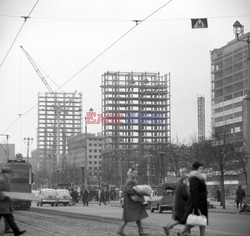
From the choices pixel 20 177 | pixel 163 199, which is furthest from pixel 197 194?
pixel 20 177

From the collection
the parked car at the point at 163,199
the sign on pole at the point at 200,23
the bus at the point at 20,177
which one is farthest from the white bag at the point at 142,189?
the bus at the point at 20,177

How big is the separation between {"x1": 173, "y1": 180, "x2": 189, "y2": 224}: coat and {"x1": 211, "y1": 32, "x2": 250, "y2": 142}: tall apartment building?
110m

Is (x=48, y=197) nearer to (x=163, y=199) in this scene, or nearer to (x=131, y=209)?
(x=163, y=199)

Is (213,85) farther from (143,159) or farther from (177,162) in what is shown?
(177,162)

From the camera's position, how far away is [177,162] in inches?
3004

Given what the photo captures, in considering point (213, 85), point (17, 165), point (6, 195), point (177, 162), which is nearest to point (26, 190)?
point (17, 165)

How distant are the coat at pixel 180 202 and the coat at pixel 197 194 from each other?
925mm

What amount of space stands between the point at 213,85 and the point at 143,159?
4429 cm

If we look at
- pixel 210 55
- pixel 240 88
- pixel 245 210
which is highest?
pixel 210 55

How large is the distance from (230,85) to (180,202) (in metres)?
121

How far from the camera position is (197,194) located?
13.9 m

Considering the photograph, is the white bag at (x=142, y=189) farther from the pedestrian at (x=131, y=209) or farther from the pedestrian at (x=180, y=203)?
the pedestrian at (x=180, y=203)

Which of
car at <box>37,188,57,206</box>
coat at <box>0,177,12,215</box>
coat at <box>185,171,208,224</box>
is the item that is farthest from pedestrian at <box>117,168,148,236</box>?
car at <box>37,188,57,206</box>

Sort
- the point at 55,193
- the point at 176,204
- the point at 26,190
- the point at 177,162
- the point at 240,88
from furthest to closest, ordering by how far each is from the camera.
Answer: the point at 240,88 < the point at 177,162 < the point at 55,193 < the point at 26,190 < the point at 176,204
